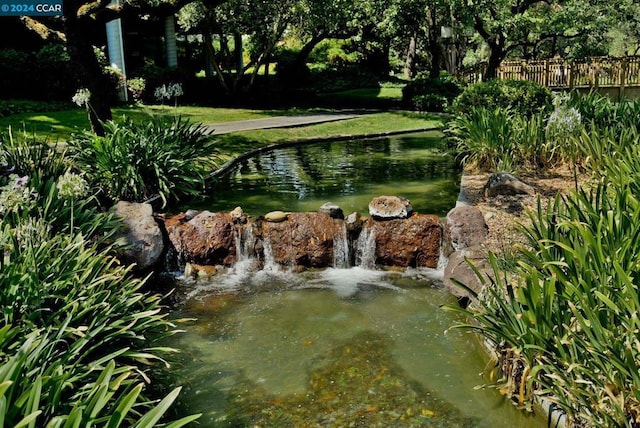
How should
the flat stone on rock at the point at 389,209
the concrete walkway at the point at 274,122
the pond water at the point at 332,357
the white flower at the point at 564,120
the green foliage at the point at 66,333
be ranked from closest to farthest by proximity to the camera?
the green foliage at the point at 66,333 < the pond water at the point at 332,357 < the flat stone on rock at the point at 389,209 < the white flower at the point at 564,120 < the concrete walkway at the point at 274,122

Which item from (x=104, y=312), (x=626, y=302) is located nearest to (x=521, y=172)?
(x=626, y=302)

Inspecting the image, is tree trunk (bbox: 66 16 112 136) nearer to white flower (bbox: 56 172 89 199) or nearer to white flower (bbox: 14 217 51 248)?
white flower (bbox: 56 172 89 199)

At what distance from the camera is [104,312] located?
512 centimetres

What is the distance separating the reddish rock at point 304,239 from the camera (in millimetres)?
9109

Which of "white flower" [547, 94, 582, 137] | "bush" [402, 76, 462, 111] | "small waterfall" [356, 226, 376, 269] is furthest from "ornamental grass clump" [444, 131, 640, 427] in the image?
"bush" [402, 76, 462, 111]

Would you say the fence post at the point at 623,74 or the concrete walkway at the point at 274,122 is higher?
the fence post at the point at 623,74

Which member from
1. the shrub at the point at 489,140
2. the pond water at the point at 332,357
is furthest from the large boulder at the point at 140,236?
the shrub at the point at 489,140

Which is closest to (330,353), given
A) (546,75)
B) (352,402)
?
(352,402)

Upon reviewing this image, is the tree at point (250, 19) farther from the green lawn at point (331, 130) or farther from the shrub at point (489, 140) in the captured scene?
the shrub at point (489, 140)

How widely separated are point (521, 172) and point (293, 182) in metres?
4.42

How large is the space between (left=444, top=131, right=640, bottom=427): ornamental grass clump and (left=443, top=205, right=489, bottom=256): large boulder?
283cm

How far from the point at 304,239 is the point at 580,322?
5.30m

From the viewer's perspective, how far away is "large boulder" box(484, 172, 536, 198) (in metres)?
10.1

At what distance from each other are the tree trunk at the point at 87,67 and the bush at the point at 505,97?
296 inches
